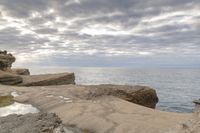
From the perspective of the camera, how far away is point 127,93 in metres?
17.3

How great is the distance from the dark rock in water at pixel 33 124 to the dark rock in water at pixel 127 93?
5815 mm

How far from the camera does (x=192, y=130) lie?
554cm

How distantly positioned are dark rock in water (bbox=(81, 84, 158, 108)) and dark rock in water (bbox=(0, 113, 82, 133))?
581 cm

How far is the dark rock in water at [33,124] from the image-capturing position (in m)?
8.09

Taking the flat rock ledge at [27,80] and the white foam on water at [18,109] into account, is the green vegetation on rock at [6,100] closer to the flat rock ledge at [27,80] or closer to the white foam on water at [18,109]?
the white foam on water at [18,109]

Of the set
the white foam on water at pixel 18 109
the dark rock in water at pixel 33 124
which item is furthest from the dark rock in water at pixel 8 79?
the dark rock in water at pixel 33 124

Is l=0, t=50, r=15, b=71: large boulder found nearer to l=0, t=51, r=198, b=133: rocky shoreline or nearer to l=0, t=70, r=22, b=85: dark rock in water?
l=0, t=70, r=22, b=85: dark rock in water

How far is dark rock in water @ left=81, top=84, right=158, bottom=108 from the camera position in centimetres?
A: 1552

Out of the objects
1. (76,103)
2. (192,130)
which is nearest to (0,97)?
(76,103)

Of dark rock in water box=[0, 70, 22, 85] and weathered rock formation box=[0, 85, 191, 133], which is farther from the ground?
dark rock in water box=[0, 70, 22, 85]

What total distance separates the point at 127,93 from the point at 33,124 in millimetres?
9580

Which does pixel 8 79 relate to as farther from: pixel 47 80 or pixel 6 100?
pixel 6 100

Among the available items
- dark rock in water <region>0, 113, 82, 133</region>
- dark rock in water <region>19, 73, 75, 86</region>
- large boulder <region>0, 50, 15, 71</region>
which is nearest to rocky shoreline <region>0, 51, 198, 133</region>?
dark rock in water <region>0, 113, 82, 133</region>

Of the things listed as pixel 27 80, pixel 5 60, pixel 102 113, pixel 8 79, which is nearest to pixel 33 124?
pixel 102 113
